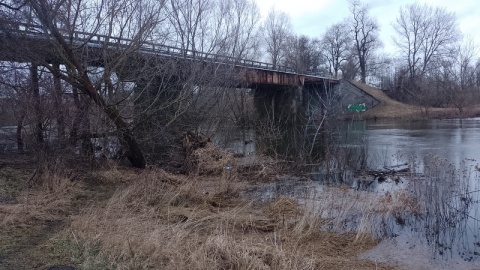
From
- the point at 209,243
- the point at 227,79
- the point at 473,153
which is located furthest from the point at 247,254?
the point at 227,79

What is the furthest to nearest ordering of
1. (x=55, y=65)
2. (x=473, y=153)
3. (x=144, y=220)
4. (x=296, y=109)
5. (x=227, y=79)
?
1. (x=296, y=109)
2. (x=227, y=79)
3. (x=473, y=153)
4. (x=55, y=65)
5. (x=144, y=220)

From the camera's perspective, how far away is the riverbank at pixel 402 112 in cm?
5966

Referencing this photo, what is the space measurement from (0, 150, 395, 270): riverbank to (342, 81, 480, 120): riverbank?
46.9 m

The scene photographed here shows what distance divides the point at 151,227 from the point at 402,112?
62459 mm

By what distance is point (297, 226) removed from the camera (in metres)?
8.77

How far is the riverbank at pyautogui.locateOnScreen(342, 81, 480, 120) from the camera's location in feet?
196

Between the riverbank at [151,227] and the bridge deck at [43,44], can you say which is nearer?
the riverbank at [151,227]

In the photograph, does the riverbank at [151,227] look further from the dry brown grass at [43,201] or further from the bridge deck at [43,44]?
the bridge deck at [43,44]

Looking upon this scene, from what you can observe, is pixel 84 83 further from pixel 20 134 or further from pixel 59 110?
pixel 20 134

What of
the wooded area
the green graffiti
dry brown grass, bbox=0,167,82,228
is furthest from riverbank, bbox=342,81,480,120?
dry brown grass, bbox=0,167,82,228

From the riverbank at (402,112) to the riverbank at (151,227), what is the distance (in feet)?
154

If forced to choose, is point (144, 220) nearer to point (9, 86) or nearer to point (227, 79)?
point (9, 86)

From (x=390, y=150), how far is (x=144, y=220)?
1914 cm

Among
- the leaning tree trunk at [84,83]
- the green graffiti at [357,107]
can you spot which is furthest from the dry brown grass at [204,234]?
the green graffiti at [357,107]
